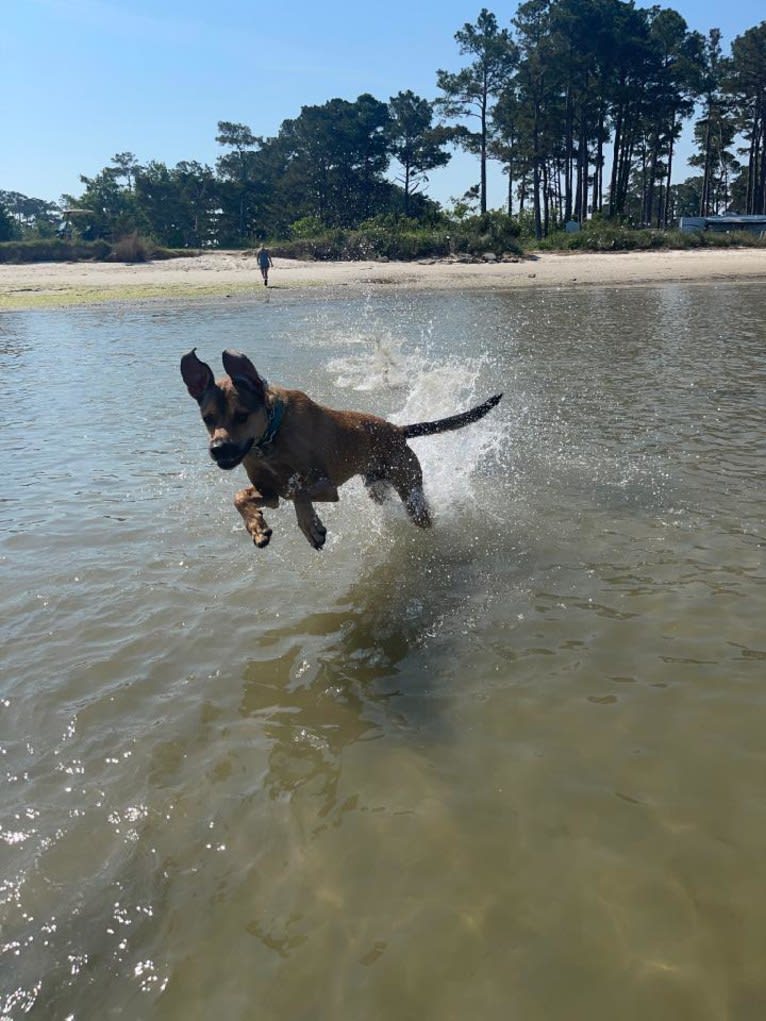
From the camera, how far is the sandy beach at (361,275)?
35.0 meters

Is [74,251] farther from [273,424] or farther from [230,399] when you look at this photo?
[230,399]

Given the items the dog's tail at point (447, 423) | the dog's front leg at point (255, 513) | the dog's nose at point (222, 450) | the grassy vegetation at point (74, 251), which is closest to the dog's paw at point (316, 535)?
the dog's front leg at point (255, 513)

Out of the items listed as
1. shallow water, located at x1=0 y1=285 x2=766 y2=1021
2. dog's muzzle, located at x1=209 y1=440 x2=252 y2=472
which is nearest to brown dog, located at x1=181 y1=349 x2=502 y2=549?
dog's muzzle, located at x1=209 y1=440 x2=252 y2=472

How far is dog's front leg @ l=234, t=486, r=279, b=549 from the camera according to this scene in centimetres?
514

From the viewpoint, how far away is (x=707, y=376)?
12680 millimetres

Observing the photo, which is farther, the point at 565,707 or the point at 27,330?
the point at 27,330

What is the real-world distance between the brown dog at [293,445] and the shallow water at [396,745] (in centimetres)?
63

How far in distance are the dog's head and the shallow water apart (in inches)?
52.8

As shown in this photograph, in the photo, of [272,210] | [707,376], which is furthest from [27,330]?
[272,210]

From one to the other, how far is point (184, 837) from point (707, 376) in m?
11.9

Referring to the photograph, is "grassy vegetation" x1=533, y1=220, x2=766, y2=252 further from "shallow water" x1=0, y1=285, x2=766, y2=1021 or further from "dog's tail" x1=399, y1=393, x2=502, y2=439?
"dog's tail" x1=399, y1=393, x2=502, y2=439

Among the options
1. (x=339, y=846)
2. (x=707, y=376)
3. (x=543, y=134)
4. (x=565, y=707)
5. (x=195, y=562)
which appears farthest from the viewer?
(x=543, y=134)

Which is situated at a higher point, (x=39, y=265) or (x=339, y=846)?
(x=39, y=265)

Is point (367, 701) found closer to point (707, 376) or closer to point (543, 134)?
point (707, 376)
